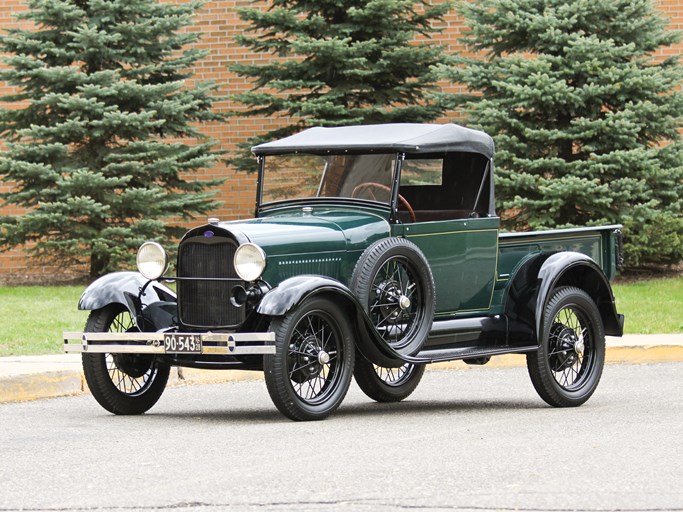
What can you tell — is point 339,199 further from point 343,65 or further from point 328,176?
point 343,65

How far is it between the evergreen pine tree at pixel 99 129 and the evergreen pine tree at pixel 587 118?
13.5ft

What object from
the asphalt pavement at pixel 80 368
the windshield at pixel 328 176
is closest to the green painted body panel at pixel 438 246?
the windshield at pixel 328 176

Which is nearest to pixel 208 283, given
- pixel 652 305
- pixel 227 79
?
pixel 652 305

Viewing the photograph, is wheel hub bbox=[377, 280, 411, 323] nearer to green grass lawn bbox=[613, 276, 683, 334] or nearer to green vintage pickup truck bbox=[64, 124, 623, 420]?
green vintage pickup truck bbox=[64, 124, 623, 420]

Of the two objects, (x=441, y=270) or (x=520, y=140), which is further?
(x=520, y=140)

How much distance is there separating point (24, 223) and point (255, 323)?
400 inches

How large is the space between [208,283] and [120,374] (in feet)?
4.04

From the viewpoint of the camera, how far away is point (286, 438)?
7844 millimetres

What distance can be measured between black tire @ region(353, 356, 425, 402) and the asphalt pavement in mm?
1822

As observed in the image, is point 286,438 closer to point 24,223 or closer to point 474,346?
point 474,346

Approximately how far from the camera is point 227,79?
2133 centimetres

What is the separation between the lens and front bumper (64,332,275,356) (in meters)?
8.27

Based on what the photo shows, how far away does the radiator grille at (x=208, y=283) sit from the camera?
29.1 ft

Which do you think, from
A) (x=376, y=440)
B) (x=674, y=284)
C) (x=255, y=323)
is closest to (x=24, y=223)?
(x=674, y=284)
